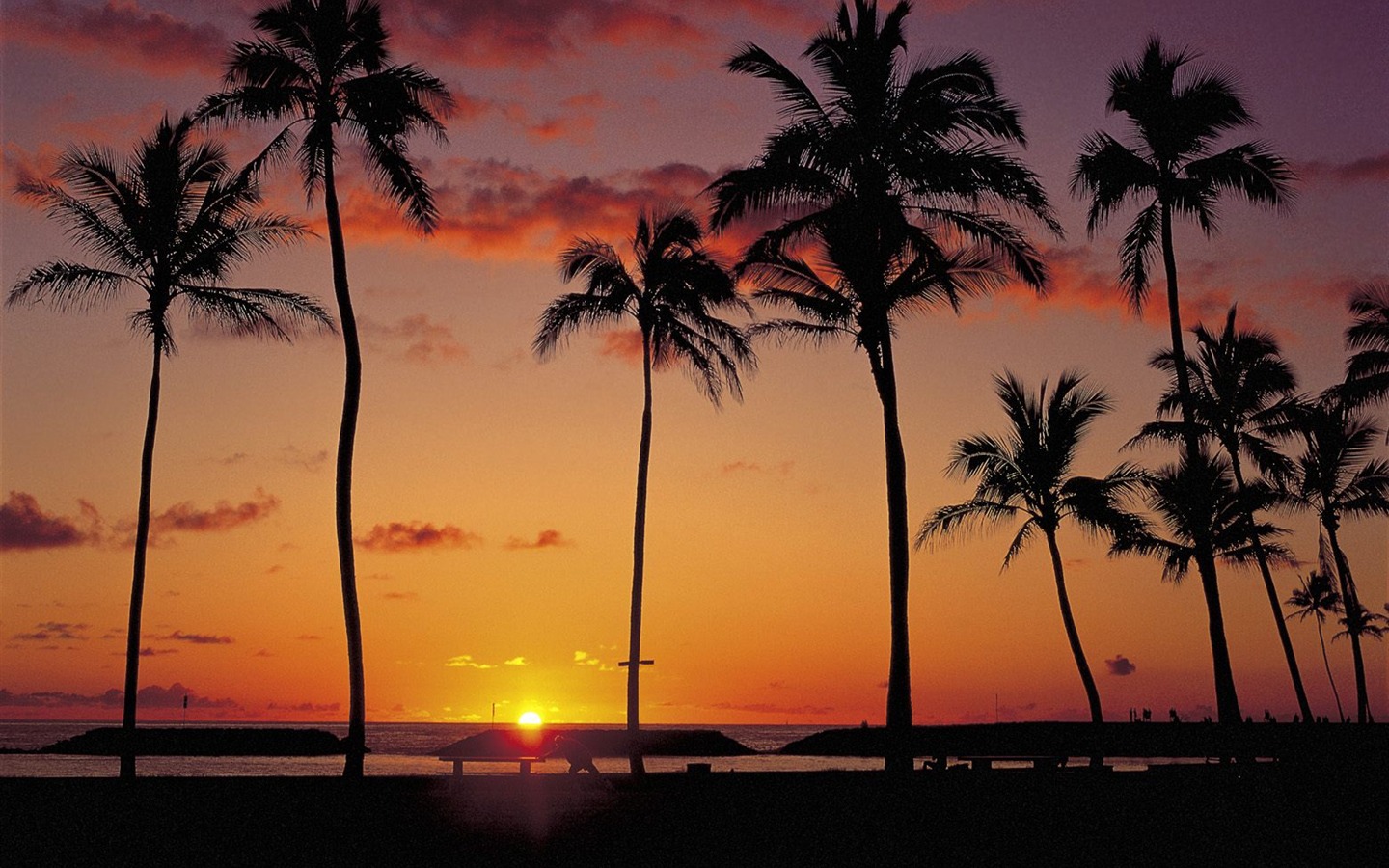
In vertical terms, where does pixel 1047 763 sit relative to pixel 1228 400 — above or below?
below

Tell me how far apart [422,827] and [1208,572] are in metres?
22.0

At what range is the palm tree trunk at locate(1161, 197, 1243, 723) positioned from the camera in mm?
30594

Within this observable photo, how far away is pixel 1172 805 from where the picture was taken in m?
18.8

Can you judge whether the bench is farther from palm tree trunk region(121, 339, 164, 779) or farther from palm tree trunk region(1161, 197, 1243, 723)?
palm tree trunk region(1161, 197, 1243, 723)

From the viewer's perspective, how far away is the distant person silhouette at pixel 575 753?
27000mm

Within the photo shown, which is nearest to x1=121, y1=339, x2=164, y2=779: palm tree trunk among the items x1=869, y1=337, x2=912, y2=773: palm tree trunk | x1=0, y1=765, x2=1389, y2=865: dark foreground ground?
x1=0, y1=765, x2=1389, y2=865: dark foreground ground

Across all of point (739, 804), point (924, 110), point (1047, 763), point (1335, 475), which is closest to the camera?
point (739, 804)

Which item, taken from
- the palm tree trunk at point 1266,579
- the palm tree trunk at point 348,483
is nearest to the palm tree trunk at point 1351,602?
the palm tree trunk at point 1266,579

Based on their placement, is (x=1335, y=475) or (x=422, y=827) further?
(x=1335, y=475)

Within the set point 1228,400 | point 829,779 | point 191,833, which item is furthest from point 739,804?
point 1228,400

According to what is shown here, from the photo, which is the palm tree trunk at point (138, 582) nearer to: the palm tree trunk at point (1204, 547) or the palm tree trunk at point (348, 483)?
the palm tree trunk at point (348, 483)

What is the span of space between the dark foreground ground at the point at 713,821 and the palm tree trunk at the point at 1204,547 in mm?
8215

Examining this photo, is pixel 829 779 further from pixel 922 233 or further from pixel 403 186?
pixel 403 186

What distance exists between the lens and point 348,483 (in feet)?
82.4
